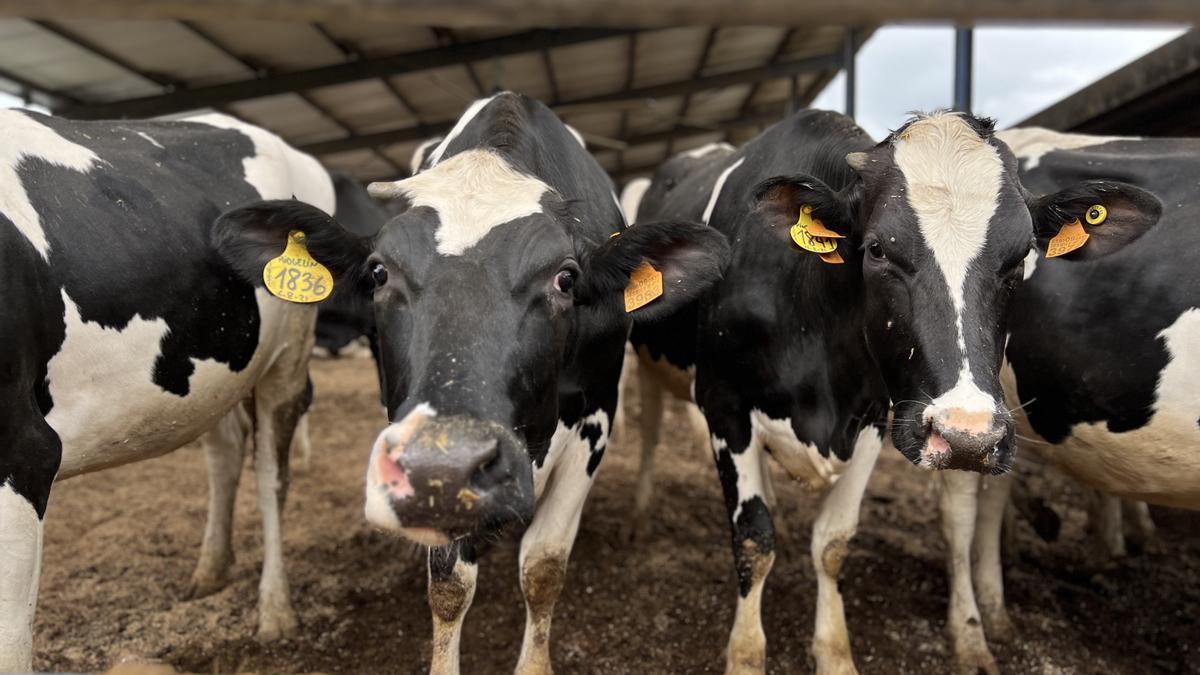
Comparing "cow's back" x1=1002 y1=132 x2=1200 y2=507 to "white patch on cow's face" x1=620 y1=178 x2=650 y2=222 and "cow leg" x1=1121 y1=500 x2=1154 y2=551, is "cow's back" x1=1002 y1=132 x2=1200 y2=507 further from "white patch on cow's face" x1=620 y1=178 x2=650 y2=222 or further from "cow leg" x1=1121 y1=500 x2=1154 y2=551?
"white patch on cow's face" x1=620 y1=178 x2=650 y2=222

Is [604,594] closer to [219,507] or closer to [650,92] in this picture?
[219,507]

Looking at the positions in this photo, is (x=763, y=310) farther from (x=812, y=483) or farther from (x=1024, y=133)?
(x=1024, y=133)

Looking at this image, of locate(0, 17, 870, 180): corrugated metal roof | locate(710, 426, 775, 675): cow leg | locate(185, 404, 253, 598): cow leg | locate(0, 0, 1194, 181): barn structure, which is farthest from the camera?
locate(0, 17, 870, 180): corrugated metal roof

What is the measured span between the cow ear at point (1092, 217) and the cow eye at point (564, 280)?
5.34 ft

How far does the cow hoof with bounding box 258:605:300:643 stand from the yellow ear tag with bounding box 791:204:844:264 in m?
2.94

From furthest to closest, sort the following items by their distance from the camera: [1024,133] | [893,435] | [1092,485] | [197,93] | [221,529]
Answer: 1. [197,93]
2. [221,529]
3. [1024,133]
4. [1092,485]
5. [893,435]

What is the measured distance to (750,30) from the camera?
1300 centimetres

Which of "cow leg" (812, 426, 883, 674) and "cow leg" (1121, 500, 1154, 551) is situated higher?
"cow leg" (812, 426, 883, 674)

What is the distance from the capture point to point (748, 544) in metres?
3.60

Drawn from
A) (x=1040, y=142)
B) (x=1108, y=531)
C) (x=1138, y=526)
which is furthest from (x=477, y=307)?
(x=1138, y=526)

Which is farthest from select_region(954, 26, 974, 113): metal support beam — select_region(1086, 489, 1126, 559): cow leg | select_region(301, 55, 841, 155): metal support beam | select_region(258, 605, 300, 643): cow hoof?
select_region(301, 55, 841, 155): metal support beam

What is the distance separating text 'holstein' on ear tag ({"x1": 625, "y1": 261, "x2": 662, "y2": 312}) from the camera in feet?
9.75

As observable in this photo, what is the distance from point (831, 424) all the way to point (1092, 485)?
1.35 metres

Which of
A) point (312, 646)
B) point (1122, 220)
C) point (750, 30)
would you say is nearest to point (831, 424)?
point (1122, 220)
